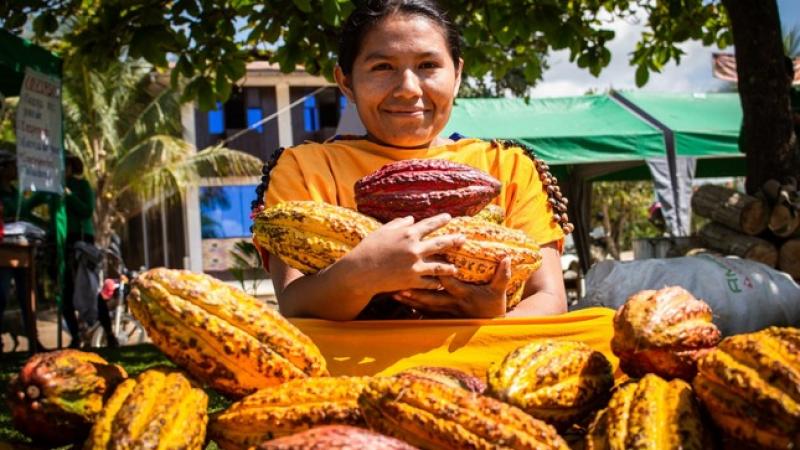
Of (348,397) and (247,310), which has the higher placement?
(247,310)

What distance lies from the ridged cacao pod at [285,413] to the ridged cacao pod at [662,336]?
48 cm

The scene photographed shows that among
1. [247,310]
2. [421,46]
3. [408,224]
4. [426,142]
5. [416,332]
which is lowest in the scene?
[416,332]

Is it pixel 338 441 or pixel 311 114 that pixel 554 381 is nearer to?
pixel 338 441

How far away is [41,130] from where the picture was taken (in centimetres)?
639

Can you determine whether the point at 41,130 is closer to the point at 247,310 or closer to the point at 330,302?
the point at 330,302

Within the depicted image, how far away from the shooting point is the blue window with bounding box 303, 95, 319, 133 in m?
25.4

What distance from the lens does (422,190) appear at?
5.97 feet

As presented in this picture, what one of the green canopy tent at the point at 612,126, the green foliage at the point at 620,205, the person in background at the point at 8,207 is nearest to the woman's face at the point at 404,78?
the person in background at the point at 8,207

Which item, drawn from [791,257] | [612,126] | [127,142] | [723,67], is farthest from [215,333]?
[127,142]

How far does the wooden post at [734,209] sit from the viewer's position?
656 cm

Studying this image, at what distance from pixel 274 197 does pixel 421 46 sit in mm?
648

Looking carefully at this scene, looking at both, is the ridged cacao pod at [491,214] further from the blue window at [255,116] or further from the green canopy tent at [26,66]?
the blue window at [255,116]

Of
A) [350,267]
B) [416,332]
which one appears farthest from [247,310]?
[416,332]

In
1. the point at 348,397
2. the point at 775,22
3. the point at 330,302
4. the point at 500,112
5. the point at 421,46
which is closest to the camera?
the point at 348,397
